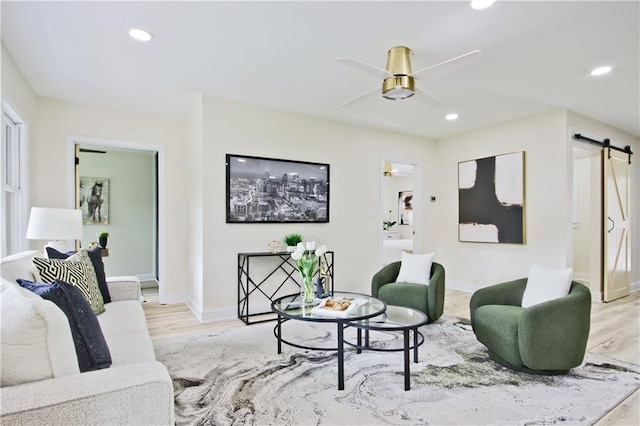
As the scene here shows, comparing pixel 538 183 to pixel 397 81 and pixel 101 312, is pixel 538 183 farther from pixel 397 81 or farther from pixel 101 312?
pixel 101 312

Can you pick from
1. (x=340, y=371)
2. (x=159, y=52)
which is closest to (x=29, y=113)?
(x=159, y=52)

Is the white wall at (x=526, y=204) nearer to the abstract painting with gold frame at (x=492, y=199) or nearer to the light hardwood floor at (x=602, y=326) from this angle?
the abstract painting with gold frame at (x=492, y=199)

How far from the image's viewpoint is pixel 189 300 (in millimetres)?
4703

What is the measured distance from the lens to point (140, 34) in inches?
105

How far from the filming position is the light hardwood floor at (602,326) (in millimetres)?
2227

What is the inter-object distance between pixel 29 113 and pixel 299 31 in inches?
122

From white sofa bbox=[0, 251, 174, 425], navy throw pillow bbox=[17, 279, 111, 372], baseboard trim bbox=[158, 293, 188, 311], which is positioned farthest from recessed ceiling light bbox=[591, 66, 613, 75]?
baseboard trim bbox=[158, 293, 188, 311]

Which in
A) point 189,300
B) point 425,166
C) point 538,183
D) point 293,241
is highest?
point 425,166

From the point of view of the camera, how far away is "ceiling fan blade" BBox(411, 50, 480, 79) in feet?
7.65

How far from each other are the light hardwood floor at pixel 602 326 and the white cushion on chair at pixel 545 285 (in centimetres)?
76

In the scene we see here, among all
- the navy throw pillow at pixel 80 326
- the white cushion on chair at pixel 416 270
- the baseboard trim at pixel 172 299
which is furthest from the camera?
the baseboard trim at pixel 172 299

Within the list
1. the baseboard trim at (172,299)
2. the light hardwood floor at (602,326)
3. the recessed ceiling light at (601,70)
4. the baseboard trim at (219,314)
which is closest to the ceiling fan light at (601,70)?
the recessed ceiling light at (601,70)

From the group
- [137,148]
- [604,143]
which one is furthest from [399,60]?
[604,143]

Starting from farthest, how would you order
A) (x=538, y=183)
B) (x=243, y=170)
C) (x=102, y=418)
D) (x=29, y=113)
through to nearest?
(x=538, y=183) → (x=243, y=170) → (x=29, y=113) → (x=102, y=418)
